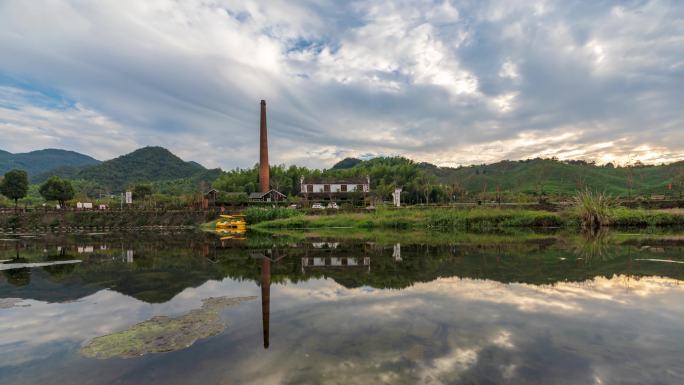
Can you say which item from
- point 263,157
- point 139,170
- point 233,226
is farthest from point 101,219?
point 139,170

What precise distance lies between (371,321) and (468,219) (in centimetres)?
3406

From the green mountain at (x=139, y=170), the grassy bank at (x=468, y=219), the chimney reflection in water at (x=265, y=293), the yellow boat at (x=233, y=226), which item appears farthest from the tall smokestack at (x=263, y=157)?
the green mountain at (x=139, y=170)

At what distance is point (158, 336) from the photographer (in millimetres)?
6910

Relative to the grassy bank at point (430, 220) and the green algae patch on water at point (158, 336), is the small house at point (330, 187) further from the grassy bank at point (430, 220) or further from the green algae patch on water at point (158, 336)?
the green algae patch on water at point (158, 336)

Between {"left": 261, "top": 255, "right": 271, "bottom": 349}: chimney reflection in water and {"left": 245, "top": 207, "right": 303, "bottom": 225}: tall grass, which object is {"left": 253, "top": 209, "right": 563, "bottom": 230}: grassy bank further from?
{"left": 261, "top": 255, "right": 271, "bottom": 349}: chimney reflection in water

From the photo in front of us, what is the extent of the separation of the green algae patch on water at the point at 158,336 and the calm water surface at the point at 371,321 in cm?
23

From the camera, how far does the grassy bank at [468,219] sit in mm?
35781

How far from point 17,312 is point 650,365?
13.2m

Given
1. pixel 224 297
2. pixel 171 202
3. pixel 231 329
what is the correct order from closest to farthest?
1. pixel 231 329
2. pixel 224 297
3. pixel 171 202

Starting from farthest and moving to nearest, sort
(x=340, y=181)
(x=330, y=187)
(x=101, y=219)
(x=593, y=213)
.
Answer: (x=340, y=181) → (x=330, y=187) → (x=101, y=219) → (x=593, y=213)

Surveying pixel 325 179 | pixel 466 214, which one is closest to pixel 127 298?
pixel 466 214

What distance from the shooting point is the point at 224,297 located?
10000 millimetres

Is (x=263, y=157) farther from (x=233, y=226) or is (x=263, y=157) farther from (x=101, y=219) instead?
(x=233, y=226)

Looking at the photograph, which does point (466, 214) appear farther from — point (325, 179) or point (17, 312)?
point (325, 179)
